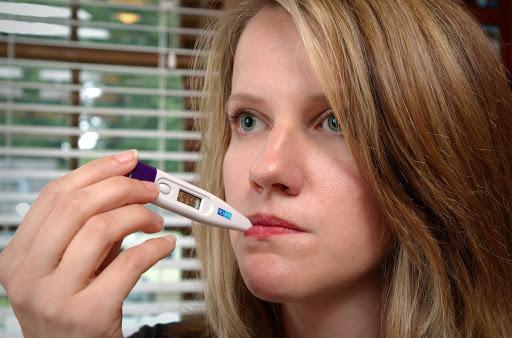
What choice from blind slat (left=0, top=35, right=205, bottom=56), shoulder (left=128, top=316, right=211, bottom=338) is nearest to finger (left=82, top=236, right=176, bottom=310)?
shoulder (left=128, top=316, right=211, bottom=338)

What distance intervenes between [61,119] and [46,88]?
108 millimetres

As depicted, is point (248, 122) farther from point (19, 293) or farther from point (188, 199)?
point (19, 293)

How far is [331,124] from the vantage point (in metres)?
0.88

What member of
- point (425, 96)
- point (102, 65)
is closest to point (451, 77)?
point (425, 96)

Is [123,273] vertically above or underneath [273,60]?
underneath

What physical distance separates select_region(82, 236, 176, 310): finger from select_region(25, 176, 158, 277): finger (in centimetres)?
6

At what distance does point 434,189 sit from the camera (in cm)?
87

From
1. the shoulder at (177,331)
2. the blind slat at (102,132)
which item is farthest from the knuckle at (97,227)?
the blind slat at (102,132)

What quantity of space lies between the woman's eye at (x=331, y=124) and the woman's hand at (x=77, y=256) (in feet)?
0.98

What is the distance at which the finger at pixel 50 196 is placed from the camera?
0.72 m

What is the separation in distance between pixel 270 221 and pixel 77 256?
11.0 inches

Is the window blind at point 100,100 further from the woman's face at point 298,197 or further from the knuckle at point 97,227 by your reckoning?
the knuckle at point 97,227

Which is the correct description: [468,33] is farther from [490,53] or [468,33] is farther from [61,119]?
[61,119]

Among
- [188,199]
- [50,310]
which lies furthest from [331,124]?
[50,310]
